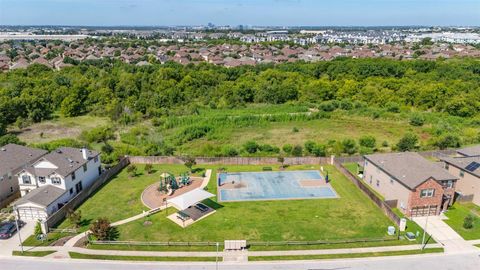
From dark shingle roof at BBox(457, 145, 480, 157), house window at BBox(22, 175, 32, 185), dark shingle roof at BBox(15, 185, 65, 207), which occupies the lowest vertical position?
dark shingle roof at BBox(15, 185, 65, 207)

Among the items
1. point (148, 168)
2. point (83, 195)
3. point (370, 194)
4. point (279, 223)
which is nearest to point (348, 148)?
point (370, 194)

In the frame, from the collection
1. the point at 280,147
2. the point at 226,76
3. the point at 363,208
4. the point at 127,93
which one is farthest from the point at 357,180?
the point at 226,76

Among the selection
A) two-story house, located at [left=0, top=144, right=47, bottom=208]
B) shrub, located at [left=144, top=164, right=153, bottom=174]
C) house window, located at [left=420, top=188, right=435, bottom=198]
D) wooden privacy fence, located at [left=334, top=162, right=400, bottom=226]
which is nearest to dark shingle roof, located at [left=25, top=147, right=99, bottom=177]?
two-story house, located at [left=0, top=144, right=47, bottom=208]

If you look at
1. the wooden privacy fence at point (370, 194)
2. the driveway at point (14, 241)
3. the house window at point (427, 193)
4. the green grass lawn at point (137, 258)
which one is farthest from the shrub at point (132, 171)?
the house window at point (427, 193)

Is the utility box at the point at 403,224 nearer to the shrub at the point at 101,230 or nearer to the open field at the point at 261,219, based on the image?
the open field at the point at 261,219

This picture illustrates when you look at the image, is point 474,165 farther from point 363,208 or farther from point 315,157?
point 315,157

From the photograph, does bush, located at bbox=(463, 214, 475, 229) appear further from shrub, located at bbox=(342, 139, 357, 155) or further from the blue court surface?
shrub, located at bbox=(342, 139, 357, 155)

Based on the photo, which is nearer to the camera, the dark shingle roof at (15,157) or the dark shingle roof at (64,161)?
the dark shingle roof at (64,161)
